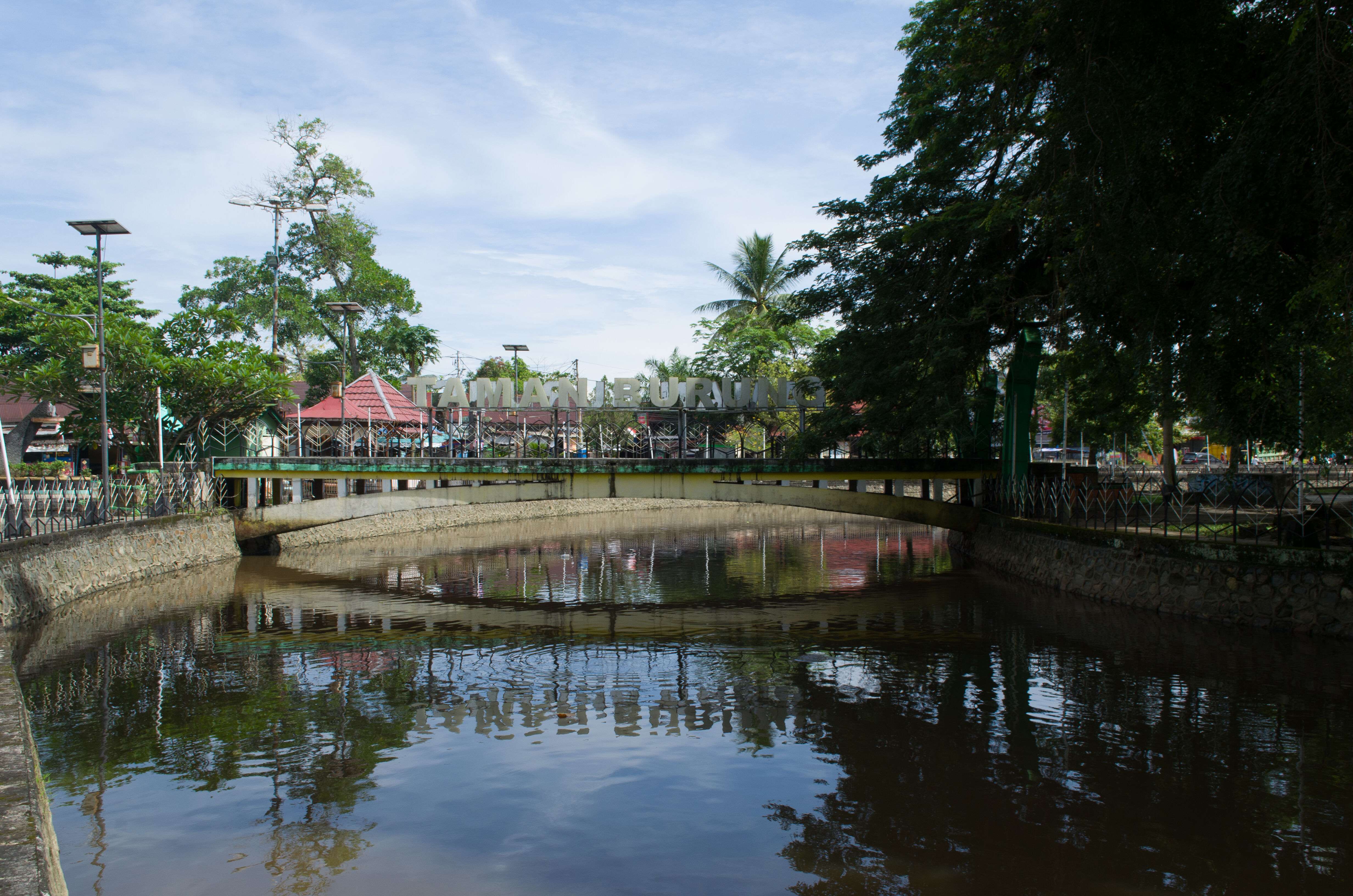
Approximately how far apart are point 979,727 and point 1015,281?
17.2 metres

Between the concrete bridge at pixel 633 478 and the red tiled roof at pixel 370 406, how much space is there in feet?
21.1

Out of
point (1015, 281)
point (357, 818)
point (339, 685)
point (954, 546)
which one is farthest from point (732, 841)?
point (954, 546)

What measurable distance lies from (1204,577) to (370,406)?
31.0 meters

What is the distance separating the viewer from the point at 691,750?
11.6m

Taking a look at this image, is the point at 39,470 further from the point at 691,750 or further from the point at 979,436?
the point at 979,436

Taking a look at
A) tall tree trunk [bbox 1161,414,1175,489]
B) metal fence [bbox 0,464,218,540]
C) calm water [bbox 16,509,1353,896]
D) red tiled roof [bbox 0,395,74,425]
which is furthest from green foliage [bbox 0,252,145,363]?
tall tree trunk [bbox 1161,414,1175,489]

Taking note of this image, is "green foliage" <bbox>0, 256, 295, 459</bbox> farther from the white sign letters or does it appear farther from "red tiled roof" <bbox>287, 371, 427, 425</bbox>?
the white sign letters

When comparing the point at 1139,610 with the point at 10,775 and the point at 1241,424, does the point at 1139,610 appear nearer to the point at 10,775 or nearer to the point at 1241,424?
the point at 1241,424

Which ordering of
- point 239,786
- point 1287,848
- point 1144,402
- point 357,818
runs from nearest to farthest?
point 1287,848
point 357,818
point 239,786
point 1144,402

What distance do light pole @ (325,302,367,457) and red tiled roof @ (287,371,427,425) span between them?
172 mm

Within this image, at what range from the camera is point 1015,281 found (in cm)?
2569

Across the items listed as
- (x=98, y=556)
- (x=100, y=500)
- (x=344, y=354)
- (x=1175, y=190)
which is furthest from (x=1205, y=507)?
(x=344, y=354)

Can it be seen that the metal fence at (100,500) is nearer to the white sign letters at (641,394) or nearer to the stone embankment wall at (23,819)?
the white sign letters at (641,394)

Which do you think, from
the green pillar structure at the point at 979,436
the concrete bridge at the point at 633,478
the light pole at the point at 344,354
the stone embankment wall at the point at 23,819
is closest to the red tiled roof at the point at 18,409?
the light pole at the point at 344,354
